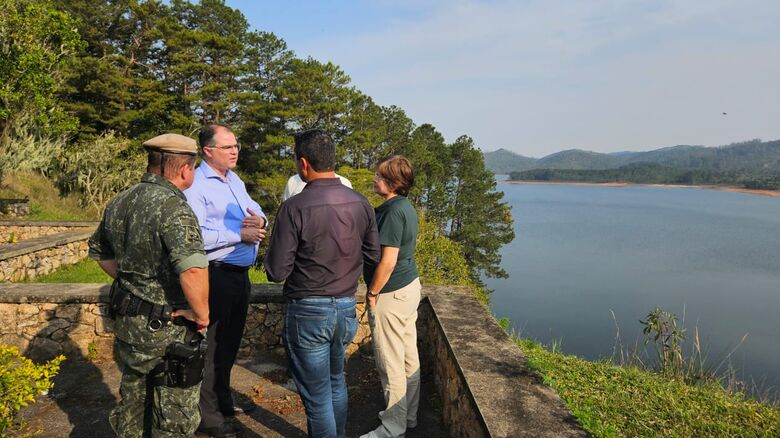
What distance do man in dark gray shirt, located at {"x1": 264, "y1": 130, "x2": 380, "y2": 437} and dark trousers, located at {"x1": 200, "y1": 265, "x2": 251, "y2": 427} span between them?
2.44ft

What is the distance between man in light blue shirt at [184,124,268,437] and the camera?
272 cm

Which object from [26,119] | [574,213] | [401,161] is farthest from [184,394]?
[574,213]

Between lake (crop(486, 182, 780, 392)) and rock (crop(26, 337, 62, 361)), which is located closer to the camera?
rock (crop(26, 337, 62, 361))

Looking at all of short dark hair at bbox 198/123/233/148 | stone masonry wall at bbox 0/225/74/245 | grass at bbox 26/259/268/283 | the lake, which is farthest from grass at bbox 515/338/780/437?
stone masonry wall at bbox 0/225/74/245

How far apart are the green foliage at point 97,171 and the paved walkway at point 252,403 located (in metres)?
16.7

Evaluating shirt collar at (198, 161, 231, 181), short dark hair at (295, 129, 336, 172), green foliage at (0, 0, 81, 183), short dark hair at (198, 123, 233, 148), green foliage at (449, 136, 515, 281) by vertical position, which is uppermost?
green foliage at (0, 0, 81, 183)

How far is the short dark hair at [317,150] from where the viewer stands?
222 cm

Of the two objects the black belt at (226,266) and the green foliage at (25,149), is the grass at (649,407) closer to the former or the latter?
the black belt at (226,266)

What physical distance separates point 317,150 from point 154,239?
0.85 m

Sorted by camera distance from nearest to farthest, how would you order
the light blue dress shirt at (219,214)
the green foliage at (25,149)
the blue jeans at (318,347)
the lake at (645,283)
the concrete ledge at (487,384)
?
the concrete ledge at (487,384) → the blue jeans at (318,347) → the light blue dress shirt at (219,214) → the green foliage at (25,149) → the lake at (645,283)

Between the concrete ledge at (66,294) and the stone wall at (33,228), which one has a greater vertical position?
the concrete ledge at (66,294)

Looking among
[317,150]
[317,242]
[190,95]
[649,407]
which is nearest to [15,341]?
[317,242]

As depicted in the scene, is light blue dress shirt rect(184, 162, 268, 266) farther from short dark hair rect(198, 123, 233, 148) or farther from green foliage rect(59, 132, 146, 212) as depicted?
green foliage rect(59, 132, 146, 212)

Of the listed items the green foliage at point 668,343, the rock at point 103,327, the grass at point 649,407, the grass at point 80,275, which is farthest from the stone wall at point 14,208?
the green foliage at point 668,343
